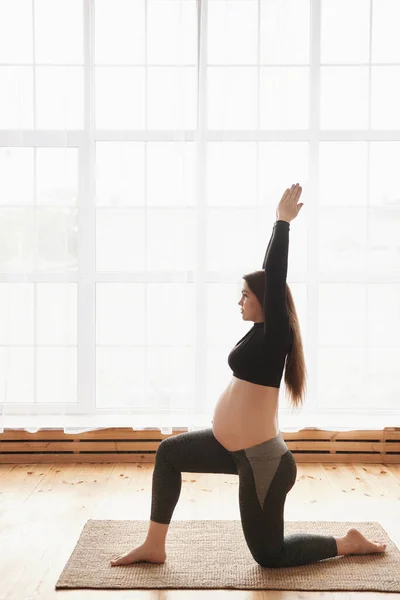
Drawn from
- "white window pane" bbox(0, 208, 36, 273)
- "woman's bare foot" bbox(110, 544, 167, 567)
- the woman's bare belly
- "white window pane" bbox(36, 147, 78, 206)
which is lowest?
"woman's bare foot" bbox(110, 544, 167, 567)

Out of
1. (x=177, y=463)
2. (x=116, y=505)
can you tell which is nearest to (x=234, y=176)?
(x=116, y=505)

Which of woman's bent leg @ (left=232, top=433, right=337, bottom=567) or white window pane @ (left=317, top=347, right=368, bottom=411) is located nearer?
woman's bent leg @ (left=232, top=433, right=337, bottom=567)

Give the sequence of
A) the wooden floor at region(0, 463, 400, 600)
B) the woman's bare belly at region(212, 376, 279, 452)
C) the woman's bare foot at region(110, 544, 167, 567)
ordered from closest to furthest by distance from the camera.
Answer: the wooden floor at region(0, 463, 400, 600)
the woman's bare belly at region(212, 376, 279, 452)
the woman's bare foot at region(110, 544, 167, 567)

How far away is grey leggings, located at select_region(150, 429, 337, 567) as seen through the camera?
251 centimetres

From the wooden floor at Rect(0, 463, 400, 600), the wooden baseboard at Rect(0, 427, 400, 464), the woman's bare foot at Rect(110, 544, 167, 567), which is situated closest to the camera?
the wooden floor at Rect(0, 463, 400, 600)

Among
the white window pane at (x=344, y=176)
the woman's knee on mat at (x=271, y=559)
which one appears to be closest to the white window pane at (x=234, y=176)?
the white window pane at (x=344, y=176)

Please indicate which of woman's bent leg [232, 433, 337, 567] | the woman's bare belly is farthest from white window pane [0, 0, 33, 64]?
woman's bent leg [232, 433, 337, 567]

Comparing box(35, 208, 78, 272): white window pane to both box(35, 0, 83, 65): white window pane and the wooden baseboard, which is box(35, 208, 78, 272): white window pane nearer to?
box(35, 0, 83, 65): white window pane

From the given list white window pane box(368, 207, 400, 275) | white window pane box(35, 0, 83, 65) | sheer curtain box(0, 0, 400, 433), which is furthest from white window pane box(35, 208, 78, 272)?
white window pane box(368, 207, 400, 275)

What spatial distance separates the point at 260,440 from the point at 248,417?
0.29 feet

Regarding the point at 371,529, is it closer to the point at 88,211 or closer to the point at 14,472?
the point at 14,472

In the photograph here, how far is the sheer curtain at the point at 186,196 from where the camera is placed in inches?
159

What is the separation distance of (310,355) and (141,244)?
3.71 feet

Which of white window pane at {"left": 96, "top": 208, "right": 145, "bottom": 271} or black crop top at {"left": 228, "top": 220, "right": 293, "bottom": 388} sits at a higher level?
white window pane at {"left": 96, "top": 208, "right": 145, "bottom": 271}
